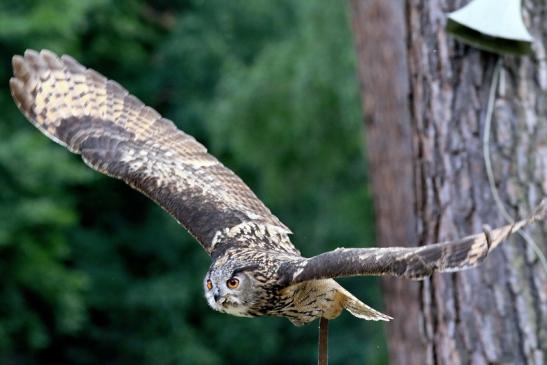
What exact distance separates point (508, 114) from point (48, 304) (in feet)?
39.3

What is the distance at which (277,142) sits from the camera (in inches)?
508

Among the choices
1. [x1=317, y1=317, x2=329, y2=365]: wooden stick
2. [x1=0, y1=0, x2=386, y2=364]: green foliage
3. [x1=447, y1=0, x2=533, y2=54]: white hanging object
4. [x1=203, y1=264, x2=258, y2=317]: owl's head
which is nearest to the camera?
[x1=317, y1=317, x2=329, y2=365]: wooden stick

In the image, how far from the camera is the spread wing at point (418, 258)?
3.89m

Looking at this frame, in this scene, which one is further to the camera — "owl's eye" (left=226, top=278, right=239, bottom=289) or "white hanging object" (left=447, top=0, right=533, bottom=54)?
"white hanging object" (left=447, top=0, right=533, bottom=54)

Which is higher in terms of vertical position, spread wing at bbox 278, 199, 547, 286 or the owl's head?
the owl's head

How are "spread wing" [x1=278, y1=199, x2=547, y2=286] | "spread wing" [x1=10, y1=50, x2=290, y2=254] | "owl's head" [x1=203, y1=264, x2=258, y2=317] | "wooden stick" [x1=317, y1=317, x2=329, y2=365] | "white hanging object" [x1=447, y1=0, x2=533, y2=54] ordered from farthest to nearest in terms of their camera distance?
"spread wing" [x1=10, y1=50, x2=290, y2=254], "white hanging object" [x1=447, y1=0, x2=533, y2=54], "owl's head" [x1=203, y1=264, x2=258, y2=317], "wooden stick" [x1=317, y1=317, x2=329, y2=365], "spread wing" [x1=278, y1=199, x2=547, y2=286]

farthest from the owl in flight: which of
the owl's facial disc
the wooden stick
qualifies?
the wooden stick

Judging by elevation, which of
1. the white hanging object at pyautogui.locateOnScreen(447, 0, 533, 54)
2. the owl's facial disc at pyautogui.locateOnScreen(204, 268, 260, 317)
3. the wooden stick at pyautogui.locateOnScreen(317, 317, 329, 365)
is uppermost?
the white hanging object at pyautogui.locateOnScreen(447, 0, 533, 54)

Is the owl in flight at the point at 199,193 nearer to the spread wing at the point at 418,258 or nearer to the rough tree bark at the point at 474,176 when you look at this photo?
the spread wing at the point at 418,258

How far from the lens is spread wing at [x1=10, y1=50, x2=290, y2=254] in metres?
5.86

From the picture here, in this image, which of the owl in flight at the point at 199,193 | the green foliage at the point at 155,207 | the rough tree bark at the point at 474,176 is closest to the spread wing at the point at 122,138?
the owl in flight at the point at 199,193

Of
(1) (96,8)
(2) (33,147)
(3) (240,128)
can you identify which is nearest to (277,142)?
(3) (240,128)

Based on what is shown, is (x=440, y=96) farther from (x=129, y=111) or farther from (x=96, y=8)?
(x=96, y=8)

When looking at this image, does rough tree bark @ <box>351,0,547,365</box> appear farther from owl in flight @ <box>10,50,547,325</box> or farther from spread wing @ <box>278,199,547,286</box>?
spread wing @ <box>278,199,547,286</box>
